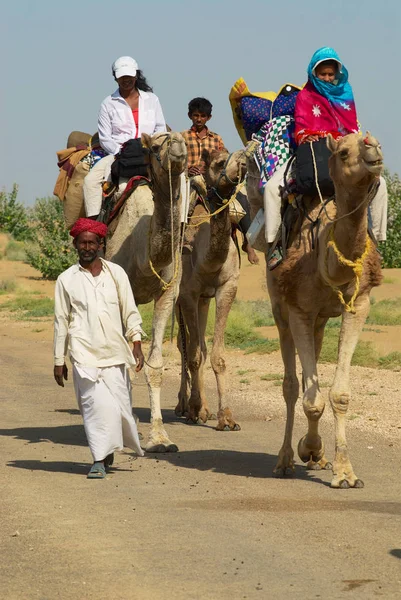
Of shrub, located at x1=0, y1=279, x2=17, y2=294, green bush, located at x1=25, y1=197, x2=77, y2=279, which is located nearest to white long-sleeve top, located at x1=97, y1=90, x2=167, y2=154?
shrub, located at x1=0, y1=279, x2=17, y2=294

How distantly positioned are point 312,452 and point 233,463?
2.34 ft

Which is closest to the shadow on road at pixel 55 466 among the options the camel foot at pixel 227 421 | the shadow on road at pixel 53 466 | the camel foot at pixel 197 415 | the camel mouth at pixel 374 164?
the shadow on road at pixel 53 466

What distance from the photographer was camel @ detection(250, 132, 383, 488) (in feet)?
25.2

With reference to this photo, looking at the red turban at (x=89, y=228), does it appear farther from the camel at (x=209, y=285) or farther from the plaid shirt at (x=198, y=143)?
the plaid shirt at (x=198, y=143)

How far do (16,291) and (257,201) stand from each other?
23935mm

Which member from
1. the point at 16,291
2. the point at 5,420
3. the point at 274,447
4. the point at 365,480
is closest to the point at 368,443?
the point at 274,447

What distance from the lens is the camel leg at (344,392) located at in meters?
8.04

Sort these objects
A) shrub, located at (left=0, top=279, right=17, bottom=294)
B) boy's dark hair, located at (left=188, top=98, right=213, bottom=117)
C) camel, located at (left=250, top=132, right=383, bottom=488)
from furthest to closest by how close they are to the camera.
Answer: shrub, located at (left=0, top=279, right=17, bottom=294) < boy's dark hair, located at (left=188, top=98, right=213, bottom=117) < camel, located at (left=250, top=132, right=383, bottom=488)

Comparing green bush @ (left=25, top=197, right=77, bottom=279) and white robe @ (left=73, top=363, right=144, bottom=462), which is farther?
green bush @ (left=25, top=197, right=77, bottom=279)

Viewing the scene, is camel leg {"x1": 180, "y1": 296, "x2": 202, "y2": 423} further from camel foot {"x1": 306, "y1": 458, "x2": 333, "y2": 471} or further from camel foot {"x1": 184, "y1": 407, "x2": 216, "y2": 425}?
camel foot {"x1": 306, "y1": 458, "x2": 333, "y2": 471}

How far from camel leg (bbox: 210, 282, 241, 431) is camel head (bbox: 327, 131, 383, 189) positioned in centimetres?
408

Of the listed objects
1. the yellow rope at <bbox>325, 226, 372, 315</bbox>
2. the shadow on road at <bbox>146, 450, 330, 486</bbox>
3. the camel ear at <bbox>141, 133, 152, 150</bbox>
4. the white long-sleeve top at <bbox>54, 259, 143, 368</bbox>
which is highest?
the camel ear at <bbox>141, 133, 152, 150</bbox>

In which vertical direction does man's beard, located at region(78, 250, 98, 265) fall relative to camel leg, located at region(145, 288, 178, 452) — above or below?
above

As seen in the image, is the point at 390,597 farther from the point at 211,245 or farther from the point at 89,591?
the point at 211,245
